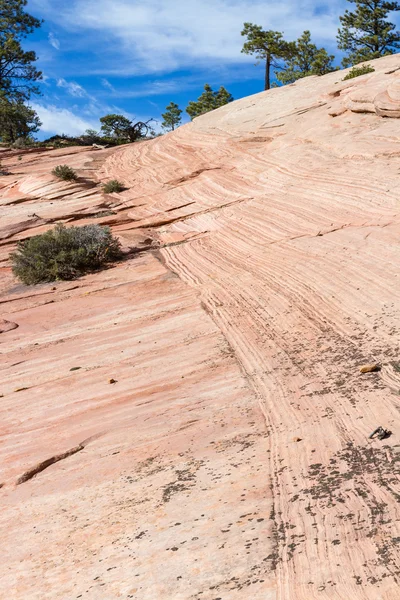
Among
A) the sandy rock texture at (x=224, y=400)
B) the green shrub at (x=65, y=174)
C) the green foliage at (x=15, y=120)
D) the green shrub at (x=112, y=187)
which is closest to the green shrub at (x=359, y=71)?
the sandy rock texture at (x=224, y=400)

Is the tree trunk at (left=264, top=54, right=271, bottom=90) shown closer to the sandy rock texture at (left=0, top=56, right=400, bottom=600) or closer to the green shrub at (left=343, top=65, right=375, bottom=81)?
the green shrub at (left=343, top=65, right=375, bottom=81)

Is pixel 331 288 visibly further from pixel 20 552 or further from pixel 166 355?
pixel 20 552

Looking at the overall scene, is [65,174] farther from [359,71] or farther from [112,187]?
[359,71]

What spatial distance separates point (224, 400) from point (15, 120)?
39612 mm

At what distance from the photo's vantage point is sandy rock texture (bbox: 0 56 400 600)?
3932 millimetres

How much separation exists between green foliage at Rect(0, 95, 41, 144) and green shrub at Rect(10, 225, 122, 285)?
27.3 m

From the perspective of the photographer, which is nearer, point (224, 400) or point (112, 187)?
point (224, 400)

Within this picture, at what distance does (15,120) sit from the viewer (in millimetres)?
41781

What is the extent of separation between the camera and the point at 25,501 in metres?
5.48

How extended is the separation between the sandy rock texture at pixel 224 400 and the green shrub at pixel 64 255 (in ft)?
1.63

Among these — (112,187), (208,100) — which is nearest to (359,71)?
(112,187)

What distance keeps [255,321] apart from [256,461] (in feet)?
12.9

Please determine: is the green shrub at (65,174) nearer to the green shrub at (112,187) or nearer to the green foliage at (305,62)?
the green shrub at (112,187)

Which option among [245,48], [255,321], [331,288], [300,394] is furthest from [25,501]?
[245,48]
